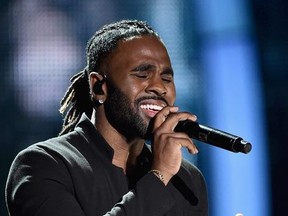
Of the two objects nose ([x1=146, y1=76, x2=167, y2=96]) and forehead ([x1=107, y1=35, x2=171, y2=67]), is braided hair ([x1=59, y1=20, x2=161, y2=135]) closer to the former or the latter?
forehead ([x1=107, y1=35, x2=171, y2=67])

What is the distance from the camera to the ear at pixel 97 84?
6.60ft

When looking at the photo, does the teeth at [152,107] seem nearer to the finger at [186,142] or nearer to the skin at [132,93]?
the skin at [132,93]

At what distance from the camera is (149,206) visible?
65.4 inches

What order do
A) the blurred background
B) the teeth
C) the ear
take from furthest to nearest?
the blurred background < the ear < the teeth

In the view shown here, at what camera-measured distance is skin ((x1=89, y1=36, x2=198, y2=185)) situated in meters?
1.89

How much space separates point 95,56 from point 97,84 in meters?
0.10

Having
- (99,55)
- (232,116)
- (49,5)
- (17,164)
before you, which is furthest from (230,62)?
(17,164)

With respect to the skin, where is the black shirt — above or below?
below

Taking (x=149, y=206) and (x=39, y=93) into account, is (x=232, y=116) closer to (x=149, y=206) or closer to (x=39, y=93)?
(x=39, y=93)

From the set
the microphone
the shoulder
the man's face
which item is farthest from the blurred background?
the microphone

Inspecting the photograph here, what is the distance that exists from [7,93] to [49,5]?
478mm

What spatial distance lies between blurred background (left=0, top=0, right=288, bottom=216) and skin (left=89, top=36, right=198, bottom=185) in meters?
1.14

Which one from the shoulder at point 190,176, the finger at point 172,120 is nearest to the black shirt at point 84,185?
the shoulder at point 190,176

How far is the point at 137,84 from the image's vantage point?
190cm
